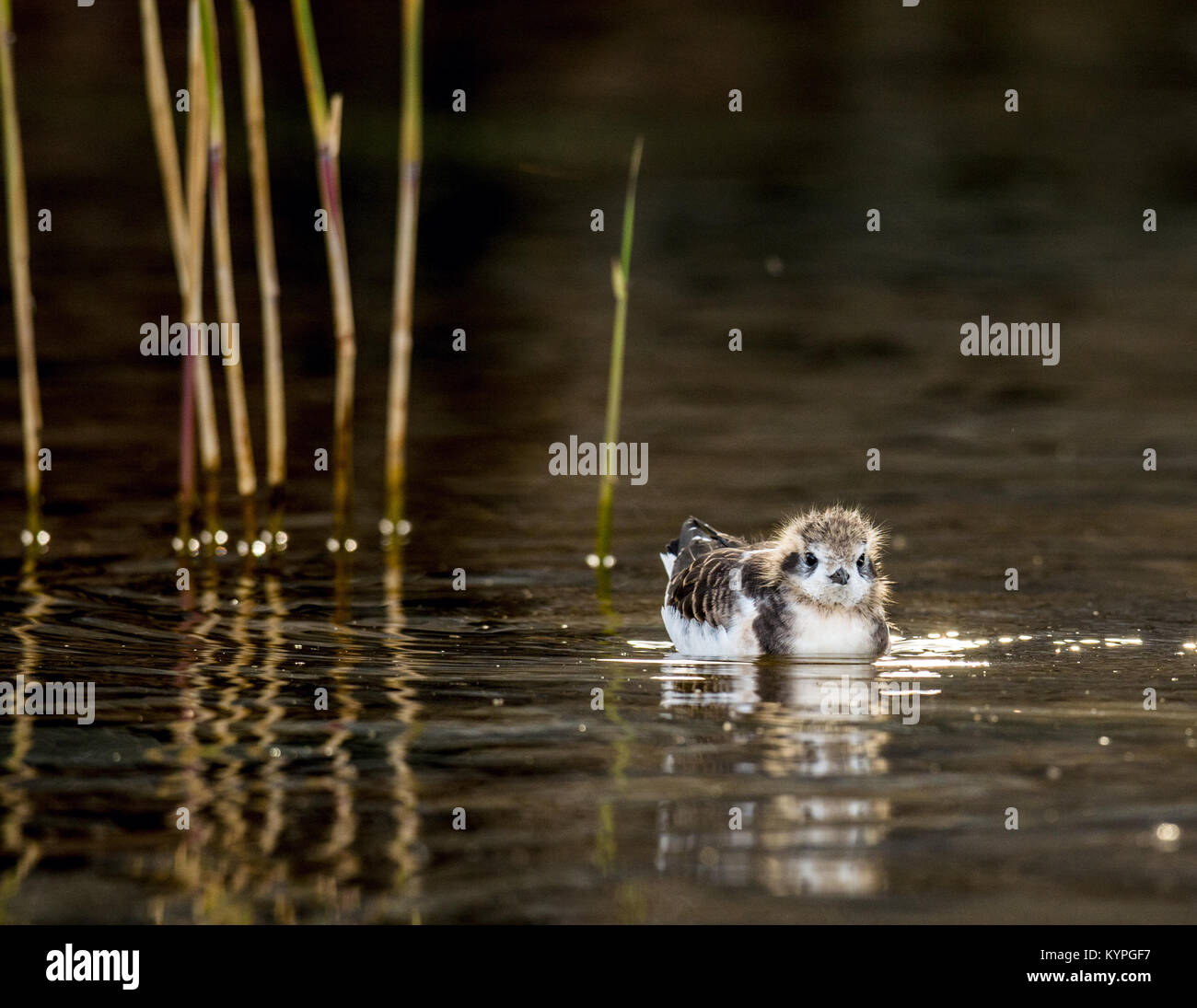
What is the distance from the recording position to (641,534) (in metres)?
14.4

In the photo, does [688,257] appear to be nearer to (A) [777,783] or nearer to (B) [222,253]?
(B) [222,253]

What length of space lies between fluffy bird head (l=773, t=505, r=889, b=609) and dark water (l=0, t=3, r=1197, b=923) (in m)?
0.37

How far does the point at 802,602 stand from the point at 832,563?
0.26m

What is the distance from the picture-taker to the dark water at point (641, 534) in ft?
23.9

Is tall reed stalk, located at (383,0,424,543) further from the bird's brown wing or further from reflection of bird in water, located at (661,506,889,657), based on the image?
reflection of bird in water, located at (661,506,889,657)

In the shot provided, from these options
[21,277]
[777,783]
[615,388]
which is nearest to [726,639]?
[615,388]

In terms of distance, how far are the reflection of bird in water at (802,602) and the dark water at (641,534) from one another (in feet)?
0.64

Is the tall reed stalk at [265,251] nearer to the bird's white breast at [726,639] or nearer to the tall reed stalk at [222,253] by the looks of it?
the tall reed stalk at [222,253]

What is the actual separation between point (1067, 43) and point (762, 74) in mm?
6275

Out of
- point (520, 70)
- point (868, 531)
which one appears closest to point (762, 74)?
point (520, 70)

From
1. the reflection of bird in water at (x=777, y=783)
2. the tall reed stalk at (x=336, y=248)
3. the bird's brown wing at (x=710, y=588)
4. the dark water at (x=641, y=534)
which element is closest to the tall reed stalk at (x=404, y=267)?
the tall reed stalk at (x=336, y=248)

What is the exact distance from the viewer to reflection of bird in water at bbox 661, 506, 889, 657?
1045 cm

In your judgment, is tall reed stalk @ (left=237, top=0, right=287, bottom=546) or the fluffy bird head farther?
tall reed stalk @ (left=237, top=0, right=287, bottom=546)

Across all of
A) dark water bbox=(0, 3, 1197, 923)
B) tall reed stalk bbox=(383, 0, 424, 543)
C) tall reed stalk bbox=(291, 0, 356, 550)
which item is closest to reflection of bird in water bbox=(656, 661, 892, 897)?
dark water bbox=(0, 3, 1197, 923)
